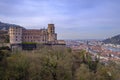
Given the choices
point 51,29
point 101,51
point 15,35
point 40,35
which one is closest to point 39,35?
point 40,35

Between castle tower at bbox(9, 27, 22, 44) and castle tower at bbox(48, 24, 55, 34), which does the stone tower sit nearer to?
castle tower at bbox(48, 24, 55, 34)

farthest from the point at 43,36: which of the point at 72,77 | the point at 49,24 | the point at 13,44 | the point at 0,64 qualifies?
the point at 0,64

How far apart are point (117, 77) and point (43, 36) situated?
20.2 metres

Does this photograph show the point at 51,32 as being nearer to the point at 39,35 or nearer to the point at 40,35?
the point at 40,35

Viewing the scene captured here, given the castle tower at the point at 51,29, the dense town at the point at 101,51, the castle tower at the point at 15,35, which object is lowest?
the dense town at the point at 101,51

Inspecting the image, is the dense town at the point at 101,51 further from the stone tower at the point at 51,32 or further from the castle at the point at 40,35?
the castle at the point at 40,35

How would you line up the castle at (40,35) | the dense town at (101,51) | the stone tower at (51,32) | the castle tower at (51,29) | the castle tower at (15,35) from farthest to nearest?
the dense town at (101,51)
the castle tower at (51,29)
the stone tower at (51,32)
the castle at (40,35)
the castle tower at (15,35)

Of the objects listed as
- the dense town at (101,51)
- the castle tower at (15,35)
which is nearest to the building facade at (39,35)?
the castle tower at (15,35)

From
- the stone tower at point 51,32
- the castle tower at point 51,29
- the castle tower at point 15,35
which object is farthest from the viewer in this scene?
the castle tower at point 51,29

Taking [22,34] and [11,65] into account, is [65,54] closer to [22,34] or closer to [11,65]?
[11,65]

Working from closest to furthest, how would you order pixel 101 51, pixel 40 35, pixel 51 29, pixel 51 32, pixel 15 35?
1. pixel 15 35
2. pixel 40 35
3. pixel 51 32
4. pixel 51 29
5. pixel 101 51

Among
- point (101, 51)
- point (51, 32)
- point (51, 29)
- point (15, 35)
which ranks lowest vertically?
point (101, 51)

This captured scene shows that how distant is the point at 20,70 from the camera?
20609mm

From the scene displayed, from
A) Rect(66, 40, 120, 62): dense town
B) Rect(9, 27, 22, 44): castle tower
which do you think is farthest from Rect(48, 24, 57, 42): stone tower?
Rect(66, 40, 120, 62): dense town
